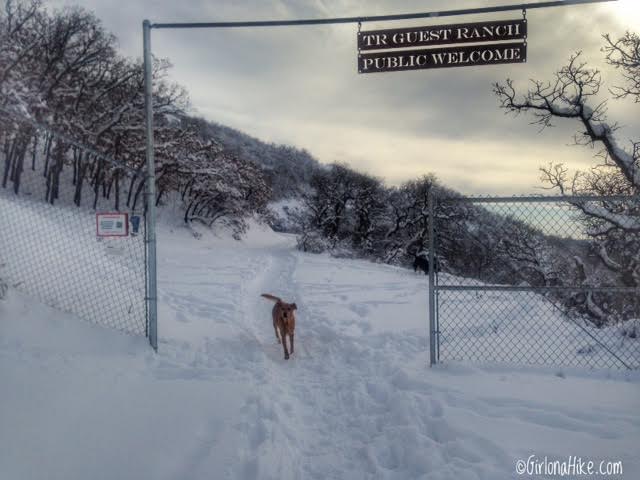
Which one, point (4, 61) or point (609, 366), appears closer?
point (609, 366)

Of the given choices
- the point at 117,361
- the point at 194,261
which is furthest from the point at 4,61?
the point at 117,361

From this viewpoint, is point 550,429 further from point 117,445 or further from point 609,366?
point 117,445

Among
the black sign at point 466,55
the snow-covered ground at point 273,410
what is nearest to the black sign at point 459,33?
the black sign at point 466,55

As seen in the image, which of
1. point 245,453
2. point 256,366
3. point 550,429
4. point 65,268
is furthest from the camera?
point 65,268

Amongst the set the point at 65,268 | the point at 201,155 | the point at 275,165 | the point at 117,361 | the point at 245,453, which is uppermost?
the point at 275,165

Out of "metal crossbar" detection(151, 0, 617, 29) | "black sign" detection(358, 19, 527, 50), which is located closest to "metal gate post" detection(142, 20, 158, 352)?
"metal crossbar" detection(151, 0, 617, 29)

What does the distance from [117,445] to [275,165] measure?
88.4 metres

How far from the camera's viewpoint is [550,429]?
3467mm

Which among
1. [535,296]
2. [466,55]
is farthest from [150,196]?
[535,296]

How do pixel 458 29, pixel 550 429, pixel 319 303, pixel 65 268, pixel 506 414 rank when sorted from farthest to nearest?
pixel 319 303, pixel 65 268, pixel 458 29, pixel 506 414, pixel 550 429

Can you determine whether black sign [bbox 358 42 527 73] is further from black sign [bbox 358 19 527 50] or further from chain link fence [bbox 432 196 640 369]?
chain link fence [bbox 432 196 640 369]

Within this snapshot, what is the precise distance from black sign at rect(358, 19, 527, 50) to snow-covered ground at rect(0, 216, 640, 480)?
154 inches

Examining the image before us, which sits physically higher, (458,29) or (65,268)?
(458,29)

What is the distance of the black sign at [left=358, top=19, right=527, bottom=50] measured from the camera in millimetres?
4641
